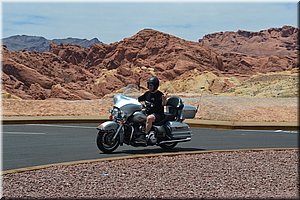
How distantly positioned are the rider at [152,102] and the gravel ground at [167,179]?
1097mm

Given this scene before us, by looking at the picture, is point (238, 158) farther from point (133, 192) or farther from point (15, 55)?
point (15, 55)

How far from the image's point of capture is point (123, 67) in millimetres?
134875

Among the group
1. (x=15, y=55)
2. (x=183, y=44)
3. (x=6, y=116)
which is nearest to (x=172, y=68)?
(x=183, y=44)

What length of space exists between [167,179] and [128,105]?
367 centimetres

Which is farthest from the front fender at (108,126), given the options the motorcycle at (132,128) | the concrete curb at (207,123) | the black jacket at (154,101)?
the concrete curb at (207,123)

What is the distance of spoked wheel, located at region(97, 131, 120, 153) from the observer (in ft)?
40.1

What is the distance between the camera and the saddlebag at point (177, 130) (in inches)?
500

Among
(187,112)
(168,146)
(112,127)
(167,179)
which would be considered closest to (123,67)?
(187,112)

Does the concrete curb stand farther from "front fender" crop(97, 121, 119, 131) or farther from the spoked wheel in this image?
"front fender" crop(97, 121, 119, 131)

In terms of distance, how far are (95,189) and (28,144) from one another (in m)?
6.77

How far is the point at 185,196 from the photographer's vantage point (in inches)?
298

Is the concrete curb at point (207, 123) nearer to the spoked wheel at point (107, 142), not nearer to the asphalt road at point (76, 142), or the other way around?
the asphalt road at point (76, 142)

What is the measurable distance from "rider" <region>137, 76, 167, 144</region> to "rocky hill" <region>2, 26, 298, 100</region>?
71626mm

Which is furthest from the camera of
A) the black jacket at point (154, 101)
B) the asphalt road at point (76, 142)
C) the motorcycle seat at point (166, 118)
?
the motorcycle seat at point (166, 118)
